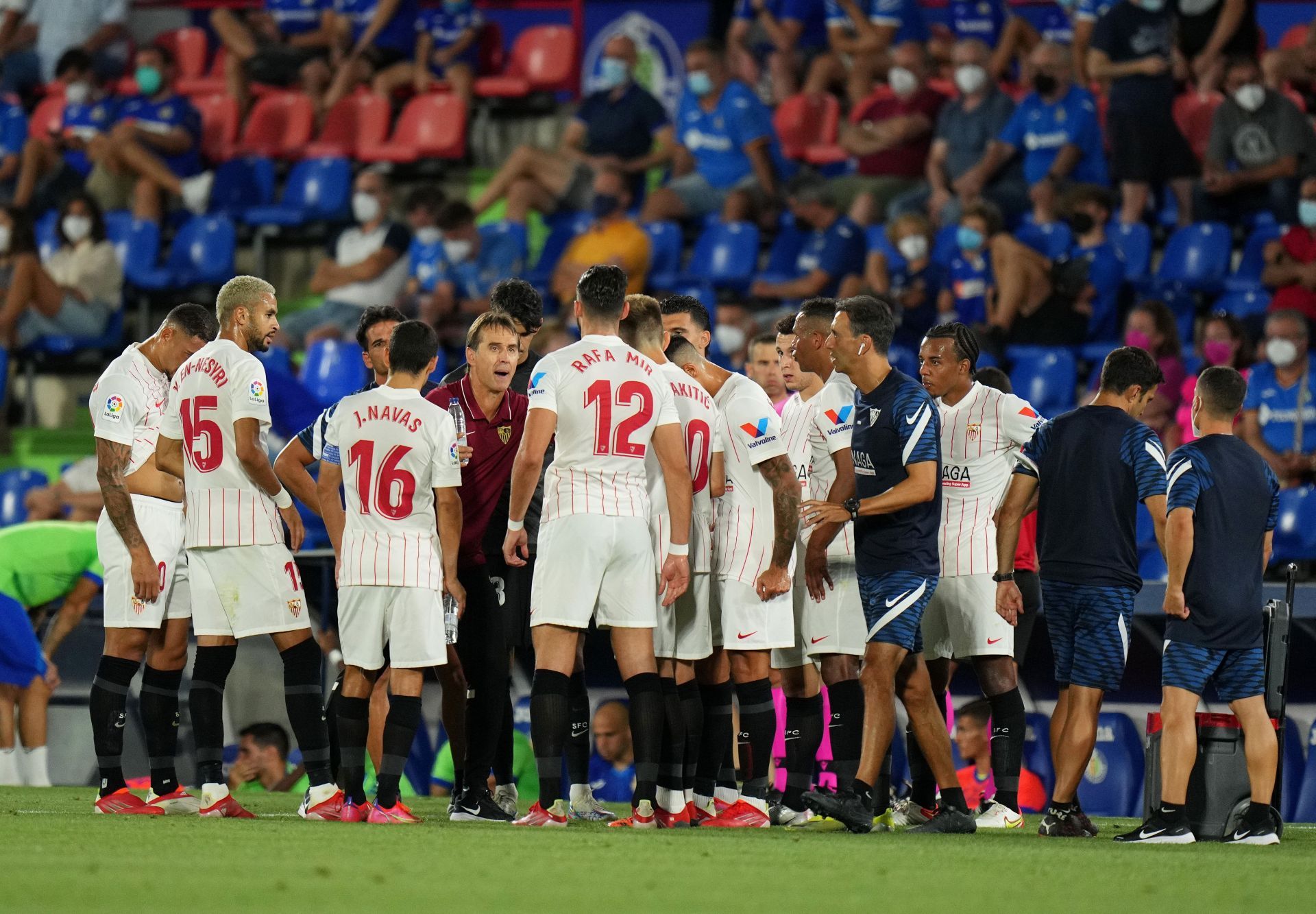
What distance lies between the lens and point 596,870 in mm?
5516

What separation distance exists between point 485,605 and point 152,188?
442 inches

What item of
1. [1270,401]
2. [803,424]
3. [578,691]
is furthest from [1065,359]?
[578,691]

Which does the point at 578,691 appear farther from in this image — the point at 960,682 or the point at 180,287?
the point at 180,287

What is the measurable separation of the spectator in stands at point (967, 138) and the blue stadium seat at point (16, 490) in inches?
303

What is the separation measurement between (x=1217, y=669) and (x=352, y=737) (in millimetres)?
3637

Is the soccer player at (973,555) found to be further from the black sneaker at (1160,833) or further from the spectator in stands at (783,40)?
the spectator in stands at (783,40)

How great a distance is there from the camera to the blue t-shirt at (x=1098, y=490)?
24.9ft

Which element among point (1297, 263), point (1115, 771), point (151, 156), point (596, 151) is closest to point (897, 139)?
point (596, 151)

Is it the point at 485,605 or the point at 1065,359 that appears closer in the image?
the point at 485,605

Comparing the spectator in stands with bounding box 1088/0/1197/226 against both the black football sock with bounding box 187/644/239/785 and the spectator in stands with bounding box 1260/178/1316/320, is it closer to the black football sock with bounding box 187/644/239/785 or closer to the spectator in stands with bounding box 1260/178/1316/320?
the spectator in stands with bounding box 1260/178/1316/320

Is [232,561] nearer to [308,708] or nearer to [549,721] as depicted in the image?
[308,708]

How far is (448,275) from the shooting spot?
16031 millimetres

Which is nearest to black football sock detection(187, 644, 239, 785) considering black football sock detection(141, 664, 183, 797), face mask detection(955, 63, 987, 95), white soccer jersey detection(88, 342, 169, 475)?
black football sock detection(141, 664, 183, 797)

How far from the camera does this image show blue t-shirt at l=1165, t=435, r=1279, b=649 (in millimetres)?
7406
